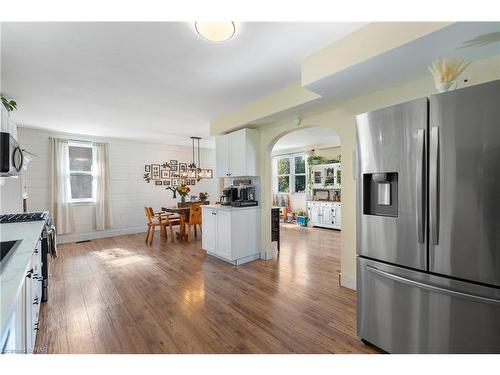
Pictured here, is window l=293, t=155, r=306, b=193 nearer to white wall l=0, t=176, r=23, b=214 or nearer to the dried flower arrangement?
the dried flower arrangement

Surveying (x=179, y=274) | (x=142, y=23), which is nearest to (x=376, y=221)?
(x=142, y=23)

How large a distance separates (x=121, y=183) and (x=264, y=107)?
4639mm

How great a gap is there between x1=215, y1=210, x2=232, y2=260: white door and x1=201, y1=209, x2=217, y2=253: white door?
0.11m

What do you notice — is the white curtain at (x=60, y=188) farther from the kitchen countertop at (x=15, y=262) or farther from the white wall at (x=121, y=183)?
the kitchen countertop at (x=15, y=262)

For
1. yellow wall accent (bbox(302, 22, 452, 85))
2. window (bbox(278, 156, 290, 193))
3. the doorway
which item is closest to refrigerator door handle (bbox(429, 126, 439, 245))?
yellow wall accent (bbox(302, 22, 452, 85))

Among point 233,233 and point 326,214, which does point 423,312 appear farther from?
point 326,214

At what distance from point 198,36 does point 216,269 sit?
2.98m

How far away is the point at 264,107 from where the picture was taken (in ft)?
11.0

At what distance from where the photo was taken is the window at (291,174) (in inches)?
316

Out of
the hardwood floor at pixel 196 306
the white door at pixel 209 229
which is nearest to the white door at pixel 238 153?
the white door at pixel 209 229

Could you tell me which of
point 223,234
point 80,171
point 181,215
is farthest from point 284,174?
point 80,171

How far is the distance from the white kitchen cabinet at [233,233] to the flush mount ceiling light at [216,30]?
92.6 inches
